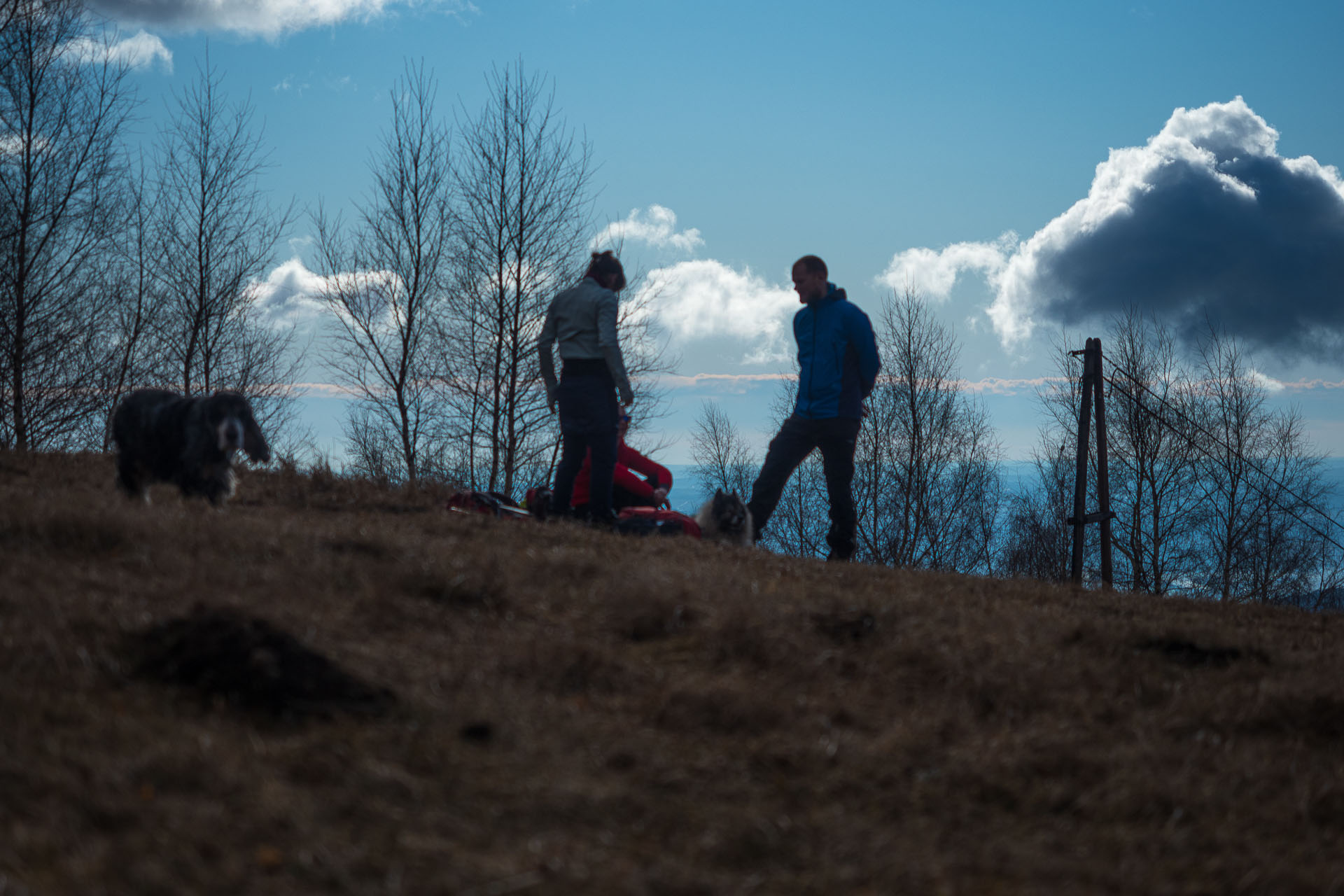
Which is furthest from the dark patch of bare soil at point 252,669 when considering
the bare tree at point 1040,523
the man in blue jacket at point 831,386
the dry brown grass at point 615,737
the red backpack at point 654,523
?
the bare tree at point 1040,523

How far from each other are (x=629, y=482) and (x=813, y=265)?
2.41m

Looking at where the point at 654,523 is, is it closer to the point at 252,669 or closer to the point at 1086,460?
the point at 252,669

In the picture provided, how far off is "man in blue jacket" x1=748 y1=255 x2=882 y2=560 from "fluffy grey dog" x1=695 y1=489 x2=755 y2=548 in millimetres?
849

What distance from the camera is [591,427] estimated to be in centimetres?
746

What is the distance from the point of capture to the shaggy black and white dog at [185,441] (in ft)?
20.2

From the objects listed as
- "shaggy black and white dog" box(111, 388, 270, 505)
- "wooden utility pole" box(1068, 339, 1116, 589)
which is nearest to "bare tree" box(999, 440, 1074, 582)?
"wooden utility pole" box(1068, 339, 1116, 589)

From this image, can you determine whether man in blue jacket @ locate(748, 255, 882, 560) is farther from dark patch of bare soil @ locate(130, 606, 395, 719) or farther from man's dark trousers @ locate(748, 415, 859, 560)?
dark patch of bare soil @ locate(130, 606, 395, 719)

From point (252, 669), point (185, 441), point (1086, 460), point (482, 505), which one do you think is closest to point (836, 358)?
point (482, 505)

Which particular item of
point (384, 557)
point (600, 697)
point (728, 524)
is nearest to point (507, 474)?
point (728, 524)

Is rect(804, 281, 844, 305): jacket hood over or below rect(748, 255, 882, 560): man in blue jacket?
over

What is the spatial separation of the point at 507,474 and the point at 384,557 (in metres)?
18.9

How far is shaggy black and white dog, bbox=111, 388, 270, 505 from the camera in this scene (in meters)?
6.15

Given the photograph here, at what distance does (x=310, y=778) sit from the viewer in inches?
94.6

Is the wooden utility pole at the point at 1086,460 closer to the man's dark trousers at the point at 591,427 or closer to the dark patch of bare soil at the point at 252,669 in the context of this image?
the man's dark trousers at the point at 591,427
